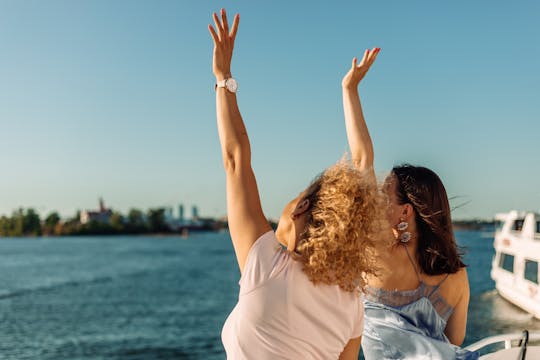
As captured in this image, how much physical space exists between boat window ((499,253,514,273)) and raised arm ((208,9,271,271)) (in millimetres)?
22806

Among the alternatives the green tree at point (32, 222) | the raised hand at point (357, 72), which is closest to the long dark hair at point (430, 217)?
the raised hand at point (357, 72)

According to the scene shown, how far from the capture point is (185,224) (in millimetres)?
178625

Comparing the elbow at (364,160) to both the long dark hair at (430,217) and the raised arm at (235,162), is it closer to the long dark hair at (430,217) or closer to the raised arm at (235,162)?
the long dark hair at (430,217)

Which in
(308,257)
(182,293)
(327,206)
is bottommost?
(182,293)

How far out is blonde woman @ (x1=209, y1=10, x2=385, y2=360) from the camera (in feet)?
5.13

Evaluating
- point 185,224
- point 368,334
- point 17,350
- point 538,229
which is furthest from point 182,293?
point 185,224

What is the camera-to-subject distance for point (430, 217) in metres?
2.15

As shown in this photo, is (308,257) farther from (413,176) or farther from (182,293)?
(182,293)

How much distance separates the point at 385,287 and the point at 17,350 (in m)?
21.6

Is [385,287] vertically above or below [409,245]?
below

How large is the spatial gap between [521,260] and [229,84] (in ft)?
68.1

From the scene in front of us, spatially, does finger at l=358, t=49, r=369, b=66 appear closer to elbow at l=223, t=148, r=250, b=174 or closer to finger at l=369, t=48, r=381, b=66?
finger at l=369, t=48, r=381, b=66

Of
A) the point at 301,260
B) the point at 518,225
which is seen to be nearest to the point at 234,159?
the point at 301,260

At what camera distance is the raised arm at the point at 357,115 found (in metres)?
2.48
